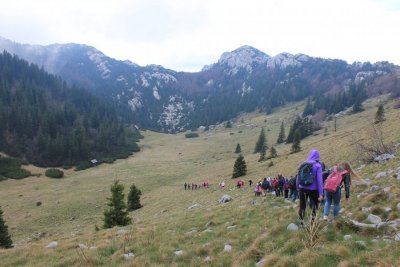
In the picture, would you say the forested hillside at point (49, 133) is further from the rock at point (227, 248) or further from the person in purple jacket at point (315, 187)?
the person in purple jacket at point (315, 187)

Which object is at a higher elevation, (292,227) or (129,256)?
(292,227)

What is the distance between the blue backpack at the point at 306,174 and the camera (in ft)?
32.4

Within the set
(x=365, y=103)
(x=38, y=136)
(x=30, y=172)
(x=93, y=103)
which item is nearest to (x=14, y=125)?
(x=38, y=136)

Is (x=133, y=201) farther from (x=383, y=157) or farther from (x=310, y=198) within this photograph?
(x=310, y=198)

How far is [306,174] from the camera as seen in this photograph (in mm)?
9953

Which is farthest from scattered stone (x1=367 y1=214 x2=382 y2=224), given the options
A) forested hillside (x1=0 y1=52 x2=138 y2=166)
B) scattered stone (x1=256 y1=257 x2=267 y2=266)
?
forested hillside (x1=0 y1=52 x2=138 y2=166)

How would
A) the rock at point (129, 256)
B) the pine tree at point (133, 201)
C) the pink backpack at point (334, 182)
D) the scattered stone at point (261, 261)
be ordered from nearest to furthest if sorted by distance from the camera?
the scattered stone at point (261, 261), the rock at point (129, 256), the pink backpack at point (334, 182), the pine tree at point (133, 201)

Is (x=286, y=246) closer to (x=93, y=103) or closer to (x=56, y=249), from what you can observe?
(x=56, y=249)

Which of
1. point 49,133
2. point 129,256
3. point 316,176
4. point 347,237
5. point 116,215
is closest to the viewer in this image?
→ point 347,237

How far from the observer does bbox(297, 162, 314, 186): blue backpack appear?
9.89m

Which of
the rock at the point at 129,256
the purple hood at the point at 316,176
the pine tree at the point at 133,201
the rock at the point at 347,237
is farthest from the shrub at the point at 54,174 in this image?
the rock at the point at 347,237

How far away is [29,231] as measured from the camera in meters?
41.6

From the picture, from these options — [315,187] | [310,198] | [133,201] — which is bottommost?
[133,201]

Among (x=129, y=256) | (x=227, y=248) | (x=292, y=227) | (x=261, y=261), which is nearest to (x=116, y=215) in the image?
(x=129, y=256)
